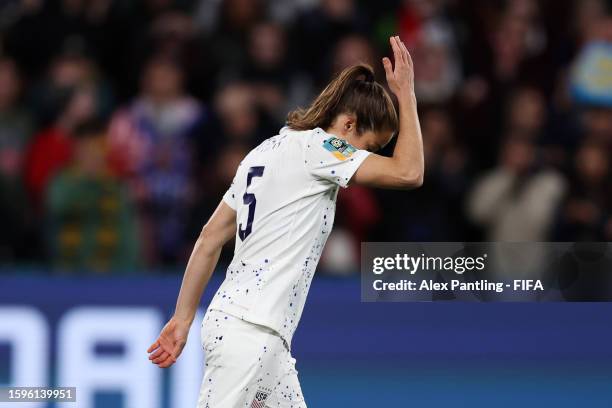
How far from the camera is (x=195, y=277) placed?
4.82 meters

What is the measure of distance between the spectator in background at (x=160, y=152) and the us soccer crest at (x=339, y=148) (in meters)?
3.78

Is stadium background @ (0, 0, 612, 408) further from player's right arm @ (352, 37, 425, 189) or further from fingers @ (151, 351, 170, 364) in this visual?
player's right arm @ (352, 37, 425, 189)

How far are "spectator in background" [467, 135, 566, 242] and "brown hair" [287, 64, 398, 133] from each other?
3.65 m

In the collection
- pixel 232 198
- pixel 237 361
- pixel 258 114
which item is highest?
pixel 258 114

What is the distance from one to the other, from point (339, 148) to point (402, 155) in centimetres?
24

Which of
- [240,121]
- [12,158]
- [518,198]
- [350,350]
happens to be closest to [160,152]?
[240,121]

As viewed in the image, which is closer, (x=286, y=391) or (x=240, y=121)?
(x=286, y=391)

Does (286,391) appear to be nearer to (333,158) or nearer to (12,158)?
(333,158)

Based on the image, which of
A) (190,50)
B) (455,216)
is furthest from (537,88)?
(190,50)

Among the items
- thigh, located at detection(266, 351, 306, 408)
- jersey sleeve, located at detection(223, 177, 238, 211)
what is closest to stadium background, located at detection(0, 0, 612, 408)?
thigh, located at detection(266, 351, 306, 408)

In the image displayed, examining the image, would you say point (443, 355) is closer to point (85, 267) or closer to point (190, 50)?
point (85, 267)

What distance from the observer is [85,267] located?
788 cm

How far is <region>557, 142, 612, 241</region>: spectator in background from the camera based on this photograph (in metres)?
7.86

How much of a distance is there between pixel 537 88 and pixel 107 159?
3.33 m
